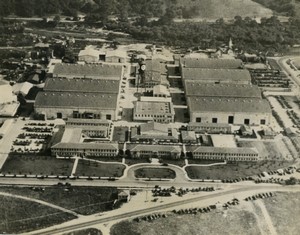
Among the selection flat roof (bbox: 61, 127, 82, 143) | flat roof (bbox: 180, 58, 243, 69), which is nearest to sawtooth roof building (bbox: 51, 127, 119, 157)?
flat roof (bbox: 61, 127, 82, 143)

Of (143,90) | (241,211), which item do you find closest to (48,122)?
(143,90)

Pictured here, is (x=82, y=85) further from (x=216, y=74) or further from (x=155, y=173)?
(x=155, y=173)

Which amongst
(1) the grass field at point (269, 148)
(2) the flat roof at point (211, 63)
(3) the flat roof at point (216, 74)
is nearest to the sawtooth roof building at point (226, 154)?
(1) the grass field at point (269, 148)

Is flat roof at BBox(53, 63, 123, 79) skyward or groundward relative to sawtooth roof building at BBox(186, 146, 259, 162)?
skyward

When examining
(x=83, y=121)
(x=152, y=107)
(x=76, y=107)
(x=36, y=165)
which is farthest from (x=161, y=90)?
(x=36, y=165)

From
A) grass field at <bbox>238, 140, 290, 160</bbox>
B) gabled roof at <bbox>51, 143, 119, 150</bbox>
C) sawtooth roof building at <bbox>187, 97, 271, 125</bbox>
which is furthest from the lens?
sawtooth roof building at <bbox>187, 97, 271, 125</bbox>

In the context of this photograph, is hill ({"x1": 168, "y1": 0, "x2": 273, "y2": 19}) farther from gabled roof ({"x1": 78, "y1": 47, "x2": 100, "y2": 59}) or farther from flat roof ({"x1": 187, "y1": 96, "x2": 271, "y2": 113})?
flat roof ({"x1": 187, "y1": 96, "x2": 271, "y2": 113})

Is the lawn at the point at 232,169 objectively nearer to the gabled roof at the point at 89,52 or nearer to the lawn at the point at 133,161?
the lawn at the point at 133,161
